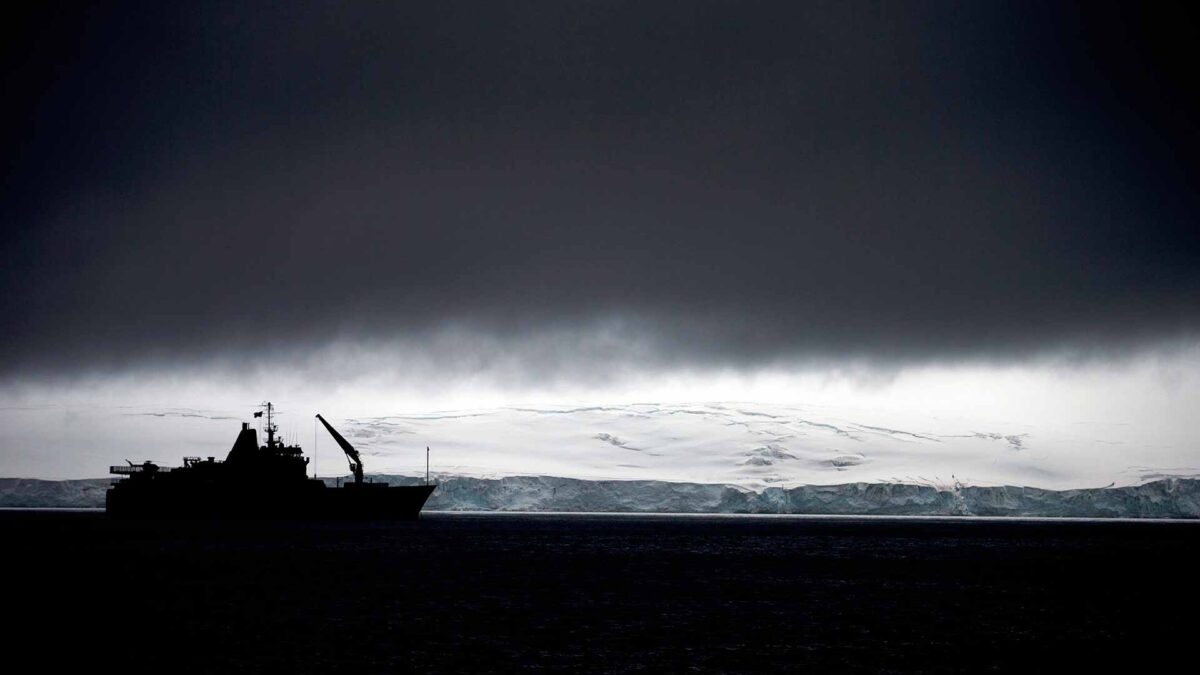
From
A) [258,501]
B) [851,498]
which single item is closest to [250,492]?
[258,501]

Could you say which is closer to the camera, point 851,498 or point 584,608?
point 584,608

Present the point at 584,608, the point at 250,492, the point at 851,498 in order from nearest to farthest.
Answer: the point at 584,608
the point at 250,492
the point at 851,498

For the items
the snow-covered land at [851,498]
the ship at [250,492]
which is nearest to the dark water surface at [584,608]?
the ship at [250,492]

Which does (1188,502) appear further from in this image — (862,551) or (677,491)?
(862,551)

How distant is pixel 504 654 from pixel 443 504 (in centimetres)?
15589

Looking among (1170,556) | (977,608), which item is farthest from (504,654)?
(1170,556)

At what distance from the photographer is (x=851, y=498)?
18675 centimetres

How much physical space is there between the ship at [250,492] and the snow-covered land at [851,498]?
199 feet

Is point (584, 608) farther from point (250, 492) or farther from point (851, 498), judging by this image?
point (851, 498)

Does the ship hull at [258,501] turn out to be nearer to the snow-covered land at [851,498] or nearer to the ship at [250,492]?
the ship at [250,492]

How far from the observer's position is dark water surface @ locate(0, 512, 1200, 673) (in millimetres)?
35594

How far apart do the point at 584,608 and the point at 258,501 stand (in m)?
78.5

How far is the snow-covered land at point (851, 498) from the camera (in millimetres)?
174625

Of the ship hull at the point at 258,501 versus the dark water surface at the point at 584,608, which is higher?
the ship hull at the point at 258,501
